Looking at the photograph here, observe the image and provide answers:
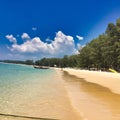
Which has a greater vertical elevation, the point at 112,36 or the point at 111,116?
the point at 112,36

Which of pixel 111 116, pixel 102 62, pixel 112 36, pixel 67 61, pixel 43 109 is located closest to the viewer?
pixel 111 116

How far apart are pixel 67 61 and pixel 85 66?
250 feet

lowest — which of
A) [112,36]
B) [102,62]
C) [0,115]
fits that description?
[0,115]

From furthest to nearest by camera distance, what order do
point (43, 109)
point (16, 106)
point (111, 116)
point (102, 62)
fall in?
1. point (102, 62)
2. point (16, 106)
3. point (43, 109)
4. point (111, 116)

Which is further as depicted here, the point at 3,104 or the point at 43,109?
the point at 3,104

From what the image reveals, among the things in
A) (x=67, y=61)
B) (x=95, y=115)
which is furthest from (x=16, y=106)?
(x=67, y=61)

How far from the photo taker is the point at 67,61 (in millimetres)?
196000

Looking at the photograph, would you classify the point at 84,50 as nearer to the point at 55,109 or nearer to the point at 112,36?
the point at 112,36

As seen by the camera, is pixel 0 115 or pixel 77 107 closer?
pixel 0 115

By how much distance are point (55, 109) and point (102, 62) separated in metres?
77.0

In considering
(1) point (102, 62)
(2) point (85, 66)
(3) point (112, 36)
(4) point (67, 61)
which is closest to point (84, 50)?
(2) point (85, 66)

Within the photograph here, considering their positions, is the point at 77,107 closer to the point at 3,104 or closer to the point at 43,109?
the point at 43,109

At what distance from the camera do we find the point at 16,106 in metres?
15.2

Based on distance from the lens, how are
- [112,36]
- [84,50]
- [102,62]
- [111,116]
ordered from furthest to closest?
[84,50] < [102,62] < [112,36] < [111,116]
